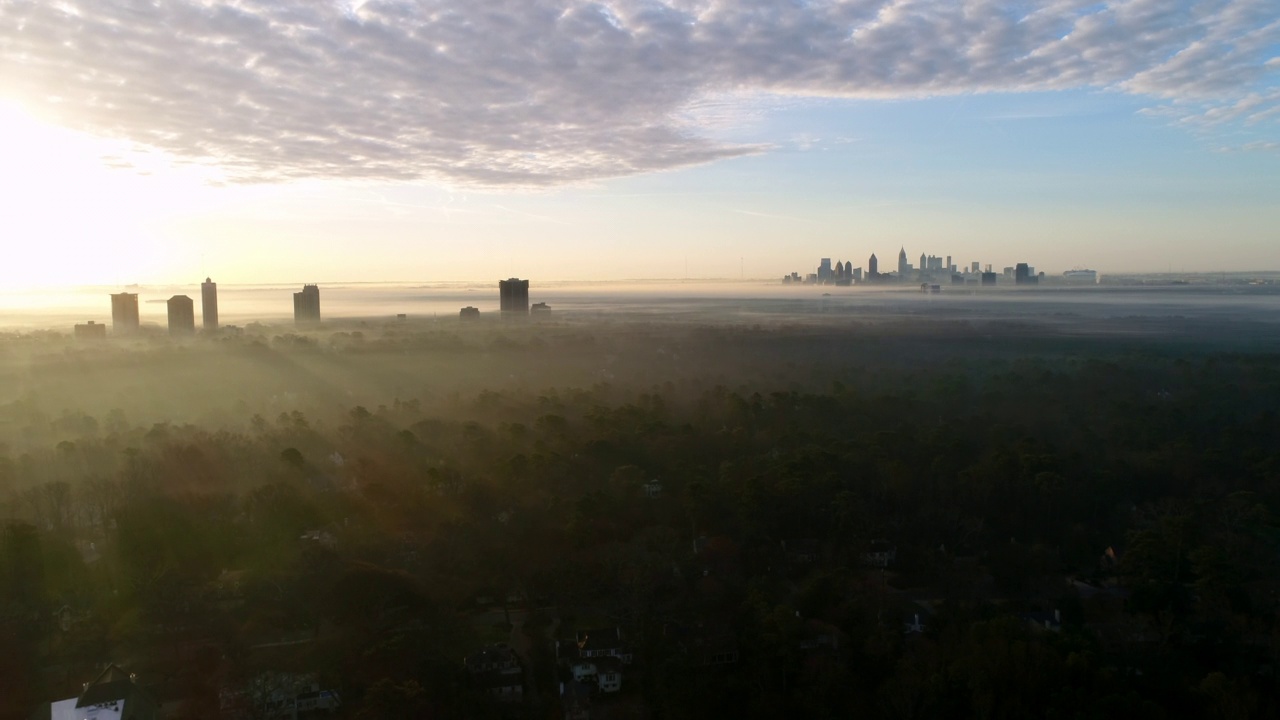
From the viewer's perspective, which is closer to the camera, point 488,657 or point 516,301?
point 488,657

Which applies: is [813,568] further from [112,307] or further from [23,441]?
[112,307]

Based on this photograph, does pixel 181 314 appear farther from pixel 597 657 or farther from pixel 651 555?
pixel 597 657

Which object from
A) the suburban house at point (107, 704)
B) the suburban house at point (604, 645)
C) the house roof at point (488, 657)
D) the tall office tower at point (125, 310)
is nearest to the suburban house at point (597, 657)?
the suburban house at point (604, 645)

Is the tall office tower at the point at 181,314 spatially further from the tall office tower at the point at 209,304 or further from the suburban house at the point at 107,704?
the suburban house at the point at 107,704

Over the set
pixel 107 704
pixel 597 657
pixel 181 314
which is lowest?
pixel 597 657

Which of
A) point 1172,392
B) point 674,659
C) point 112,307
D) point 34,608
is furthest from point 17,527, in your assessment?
point 112,307

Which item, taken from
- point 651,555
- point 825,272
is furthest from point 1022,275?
point 651,555

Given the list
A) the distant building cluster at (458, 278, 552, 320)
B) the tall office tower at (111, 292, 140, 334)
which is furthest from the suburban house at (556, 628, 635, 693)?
the distant building cluster at (458, 278, 552, 320)

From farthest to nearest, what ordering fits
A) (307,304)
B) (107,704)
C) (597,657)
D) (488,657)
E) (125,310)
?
(307,304)
(125,310)
(597,657)
(488,657)
(107,704)
